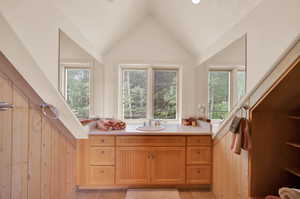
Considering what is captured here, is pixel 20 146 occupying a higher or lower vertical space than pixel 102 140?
higher

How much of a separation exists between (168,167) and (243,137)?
3.92 ft

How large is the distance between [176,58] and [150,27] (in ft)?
2.37

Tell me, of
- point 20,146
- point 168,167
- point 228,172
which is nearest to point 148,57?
point 168,167

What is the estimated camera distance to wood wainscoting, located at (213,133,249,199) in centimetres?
177

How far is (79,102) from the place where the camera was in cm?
243

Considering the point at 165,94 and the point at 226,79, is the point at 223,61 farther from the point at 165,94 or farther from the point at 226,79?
the point at 165,94

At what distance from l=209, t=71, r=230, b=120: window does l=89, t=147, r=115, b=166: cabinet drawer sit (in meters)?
1.61

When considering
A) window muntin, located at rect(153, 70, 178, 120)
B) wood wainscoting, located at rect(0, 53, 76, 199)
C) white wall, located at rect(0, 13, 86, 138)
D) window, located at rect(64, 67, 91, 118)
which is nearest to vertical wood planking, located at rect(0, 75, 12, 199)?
wood wainscoting, located at rect(0, 53, 76, 199)

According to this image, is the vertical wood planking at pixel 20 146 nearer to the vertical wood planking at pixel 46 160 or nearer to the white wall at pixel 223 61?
the vertical wood planking at pixel 46 160

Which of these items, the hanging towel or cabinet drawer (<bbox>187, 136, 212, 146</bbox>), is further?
cabinet drawer (<bbox>187, 136, 212, 146</bbox>)

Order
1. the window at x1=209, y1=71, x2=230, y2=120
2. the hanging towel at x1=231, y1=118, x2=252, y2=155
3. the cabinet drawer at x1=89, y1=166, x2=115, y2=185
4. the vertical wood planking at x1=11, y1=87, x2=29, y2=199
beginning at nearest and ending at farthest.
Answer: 1. the vertical wood planking at x1=11, y1=87, x2=29, y2=199
2. the hanging towel at x1=231, y1=118, x2=252, y2=155
3. the window at x1=209, y1=71, x2=230, y2=120
4. the cabinet drawer at x1=89, y1=166, x2=115, y2=185

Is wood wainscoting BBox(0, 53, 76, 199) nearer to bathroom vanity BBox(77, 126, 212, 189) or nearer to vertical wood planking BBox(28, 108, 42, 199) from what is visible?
vertical wood planking BBox(28, 108, 42, 199)

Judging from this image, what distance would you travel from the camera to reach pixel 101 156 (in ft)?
8.07

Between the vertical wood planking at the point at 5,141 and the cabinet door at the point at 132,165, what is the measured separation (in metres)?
1.52
